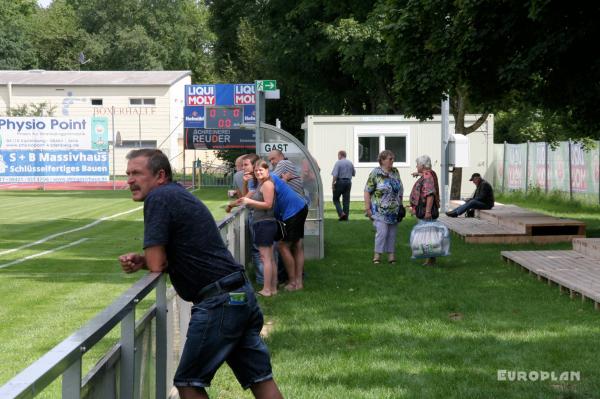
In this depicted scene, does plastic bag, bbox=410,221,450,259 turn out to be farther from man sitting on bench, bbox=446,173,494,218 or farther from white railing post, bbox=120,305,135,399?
white railing post, bbox=120,305,135,399

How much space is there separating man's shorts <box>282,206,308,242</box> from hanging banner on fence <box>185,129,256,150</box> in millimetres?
31794

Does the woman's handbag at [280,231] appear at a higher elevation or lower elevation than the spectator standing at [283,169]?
lower

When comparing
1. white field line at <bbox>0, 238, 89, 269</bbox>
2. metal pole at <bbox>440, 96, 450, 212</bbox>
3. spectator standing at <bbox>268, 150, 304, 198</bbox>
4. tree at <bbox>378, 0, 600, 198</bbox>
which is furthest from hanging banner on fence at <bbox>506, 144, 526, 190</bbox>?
spectator standing at <bbox>268, 150, 304, 198</bbox>

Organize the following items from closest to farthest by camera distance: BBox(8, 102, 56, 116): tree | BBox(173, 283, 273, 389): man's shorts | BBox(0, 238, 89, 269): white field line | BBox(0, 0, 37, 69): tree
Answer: BBox(173, 283, 273, 389): man's shorts
BBox(0, 238, 89, 269): white field line
BBox(8, 102, 56, 116): tree
BBox(0, 0, 37, 69): tree

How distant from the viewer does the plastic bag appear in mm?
14286

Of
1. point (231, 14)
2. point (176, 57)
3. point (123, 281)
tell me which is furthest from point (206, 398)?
point (176, 57)

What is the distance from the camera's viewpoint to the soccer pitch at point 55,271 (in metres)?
9.30

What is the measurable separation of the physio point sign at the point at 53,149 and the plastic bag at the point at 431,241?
1403 inches

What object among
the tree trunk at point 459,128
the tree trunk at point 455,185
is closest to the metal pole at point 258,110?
the tree trunk at point 459,128

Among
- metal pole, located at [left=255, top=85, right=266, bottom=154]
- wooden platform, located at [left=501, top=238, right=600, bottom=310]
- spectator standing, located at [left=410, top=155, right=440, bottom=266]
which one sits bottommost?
wooden platform, located at [left=501, top=238, right=600, bottom=310]

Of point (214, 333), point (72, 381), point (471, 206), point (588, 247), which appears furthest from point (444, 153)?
point (72, 381)

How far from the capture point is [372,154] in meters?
35.5

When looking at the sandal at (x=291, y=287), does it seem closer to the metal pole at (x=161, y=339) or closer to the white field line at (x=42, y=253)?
the white field line at (x=42, y=253)

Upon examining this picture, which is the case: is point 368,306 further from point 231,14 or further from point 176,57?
point 176,57
